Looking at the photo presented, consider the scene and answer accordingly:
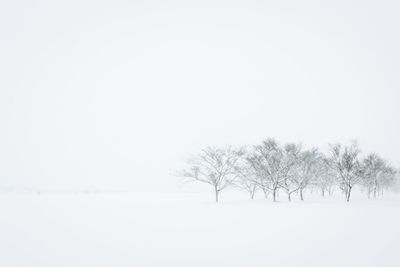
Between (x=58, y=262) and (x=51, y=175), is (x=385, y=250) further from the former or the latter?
(x=51, y=175)

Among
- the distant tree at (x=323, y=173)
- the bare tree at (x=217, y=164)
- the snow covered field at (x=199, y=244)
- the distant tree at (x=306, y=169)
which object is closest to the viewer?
the snow covered field at (x=199, y=244)

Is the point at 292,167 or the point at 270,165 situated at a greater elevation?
the point at 270,165

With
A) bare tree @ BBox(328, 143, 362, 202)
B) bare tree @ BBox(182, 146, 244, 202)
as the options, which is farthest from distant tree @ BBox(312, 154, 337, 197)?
bare tree @ BBox(182, 146, 244, 202)

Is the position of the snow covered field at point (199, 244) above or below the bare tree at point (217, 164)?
below

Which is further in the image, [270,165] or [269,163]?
[270,165]

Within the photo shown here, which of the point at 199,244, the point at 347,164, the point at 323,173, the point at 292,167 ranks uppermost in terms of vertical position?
the point at 347,164

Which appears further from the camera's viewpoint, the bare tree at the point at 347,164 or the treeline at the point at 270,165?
the bare tree at the point at 347,164

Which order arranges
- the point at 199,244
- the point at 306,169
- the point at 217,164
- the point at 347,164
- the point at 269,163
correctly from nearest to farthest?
the point at 199,244 < the point at 269,163 < the point at 347,164 < the point at 217,164 < the point at 306,169

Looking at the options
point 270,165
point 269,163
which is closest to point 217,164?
point 269,163

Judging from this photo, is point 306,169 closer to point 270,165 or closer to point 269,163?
point 270,165

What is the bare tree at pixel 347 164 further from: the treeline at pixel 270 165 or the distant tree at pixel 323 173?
the distant tree at pixel 323 173

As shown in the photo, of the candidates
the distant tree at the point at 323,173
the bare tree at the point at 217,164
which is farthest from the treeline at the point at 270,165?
the distant tree at the point at 323,173

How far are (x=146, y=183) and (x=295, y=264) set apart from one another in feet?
306

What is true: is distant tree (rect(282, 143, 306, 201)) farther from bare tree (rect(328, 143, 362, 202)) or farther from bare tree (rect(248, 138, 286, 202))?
bare tree (rect(328, 143, 362, 202))
